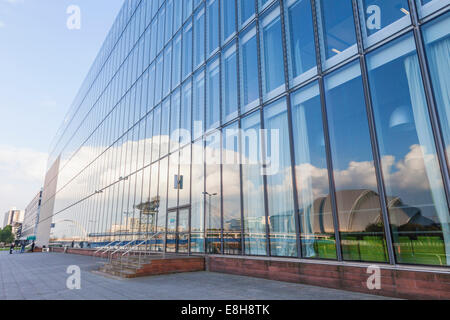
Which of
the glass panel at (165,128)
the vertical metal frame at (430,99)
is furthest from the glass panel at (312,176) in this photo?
the glass panel at (165,128)

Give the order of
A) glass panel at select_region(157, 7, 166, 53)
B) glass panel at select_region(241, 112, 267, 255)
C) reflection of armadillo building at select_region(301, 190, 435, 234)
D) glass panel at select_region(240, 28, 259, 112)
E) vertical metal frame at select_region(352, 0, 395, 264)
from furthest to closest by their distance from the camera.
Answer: glass panel at select_region(157, 7, 166, 53) < glass panel at select_region(240, 28, 259, 112) < glass panel at select_region(241, 112, 267, 255) < vertical metal frame at select_region(352, 0, 395, 264) < reflection of armadillo building at select_region(301, 190, 435, 234)

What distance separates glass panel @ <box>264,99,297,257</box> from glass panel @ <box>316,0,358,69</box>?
2068 mm

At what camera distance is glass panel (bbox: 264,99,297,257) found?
8828 millimetres

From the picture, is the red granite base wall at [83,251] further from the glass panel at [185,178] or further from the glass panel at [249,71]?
the glass panel at [249,71]

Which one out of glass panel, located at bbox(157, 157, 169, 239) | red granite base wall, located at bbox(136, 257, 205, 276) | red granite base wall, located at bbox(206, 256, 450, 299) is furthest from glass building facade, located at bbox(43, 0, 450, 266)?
red granite base wall, located at bbox(136, 257, 205, 276)

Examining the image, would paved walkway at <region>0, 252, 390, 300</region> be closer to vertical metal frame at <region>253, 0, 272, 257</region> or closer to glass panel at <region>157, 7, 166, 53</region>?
vertical metal frame at <region>253, 0, 272, 257</region>

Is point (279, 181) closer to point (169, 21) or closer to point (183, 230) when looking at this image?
point (183, 230)

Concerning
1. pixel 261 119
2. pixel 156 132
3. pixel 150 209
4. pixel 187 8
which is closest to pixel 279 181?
pixel 261 119

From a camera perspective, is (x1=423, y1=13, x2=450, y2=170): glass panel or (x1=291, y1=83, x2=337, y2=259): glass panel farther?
(x1=291, y1=83, x2=337, y2=259): glass panel

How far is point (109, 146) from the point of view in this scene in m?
27.9

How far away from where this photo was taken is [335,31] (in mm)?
8336

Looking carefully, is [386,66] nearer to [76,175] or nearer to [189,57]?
[189,57]

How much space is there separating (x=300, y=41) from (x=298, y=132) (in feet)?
10.1

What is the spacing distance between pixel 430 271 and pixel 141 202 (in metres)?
16.6
